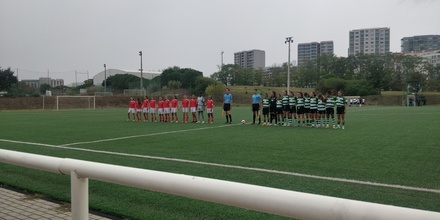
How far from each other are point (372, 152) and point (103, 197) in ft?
23.0

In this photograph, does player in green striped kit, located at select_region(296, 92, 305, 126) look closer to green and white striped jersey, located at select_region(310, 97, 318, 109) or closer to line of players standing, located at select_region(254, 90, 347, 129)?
line of players standing, located at select_region(254, 90, 347, 129)

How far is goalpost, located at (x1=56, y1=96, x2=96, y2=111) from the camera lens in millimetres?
52031

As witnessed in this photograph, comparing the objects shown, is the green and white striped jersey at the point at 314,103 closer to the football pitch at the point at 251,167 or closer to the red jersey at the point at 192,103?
the football pitch at the point at 251,167

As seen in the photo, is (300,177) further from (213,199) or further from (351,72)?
(351,72)

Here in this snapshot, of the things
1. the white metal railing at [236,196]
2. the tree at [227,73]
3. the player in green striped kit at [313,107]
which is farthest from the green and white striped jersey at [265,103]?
the tree at [227,73]

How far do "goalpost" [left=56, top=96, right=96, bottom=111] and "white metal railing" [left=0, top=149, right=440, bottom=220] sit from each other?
51881mm

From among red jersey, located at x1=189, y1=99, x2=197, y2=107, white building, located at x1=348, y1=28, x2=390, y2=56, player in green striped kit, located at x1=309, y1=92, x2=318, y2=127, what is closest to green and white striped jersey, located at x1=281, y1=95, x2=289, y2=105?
player in green striped kit, located at x1=309, y1=92, x2=318, y2=127

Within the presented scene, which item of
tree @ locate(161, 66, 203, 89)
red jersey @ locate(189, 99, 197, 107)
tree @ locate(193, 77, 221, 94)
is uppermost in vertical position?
tree @ locate(161, 66, 203, 89)

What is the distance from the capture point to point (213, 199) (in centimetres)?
223

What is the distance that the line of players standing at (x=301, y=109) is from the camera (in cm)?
1778

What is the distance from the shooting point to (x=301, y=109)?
18.7 m

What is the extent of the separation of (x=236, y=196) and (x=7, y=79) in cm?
6527

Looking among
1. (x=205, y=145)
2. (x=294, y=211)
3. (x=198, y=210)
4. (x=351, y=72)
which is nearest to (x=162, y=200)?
(x=198, y=210)

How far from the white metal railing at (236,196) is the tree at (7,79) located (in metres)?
61.6
